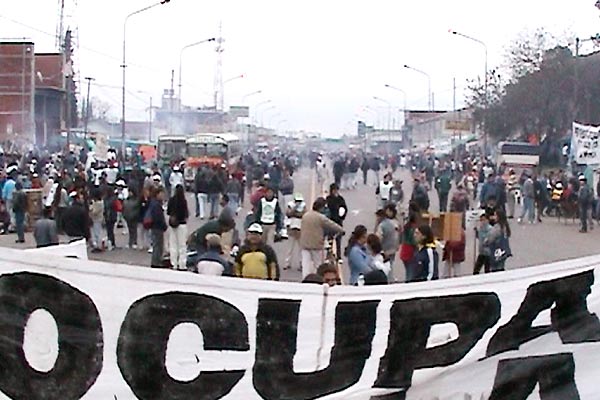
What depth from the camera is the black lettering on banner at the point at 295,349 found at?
5.73m

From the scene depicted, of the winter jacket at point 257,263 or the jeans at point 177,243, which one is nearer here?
the winter jacket at point 257,263

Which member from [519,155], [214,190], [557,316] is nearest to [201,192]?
[214,190]

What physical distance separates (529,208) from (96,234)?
14043 mm

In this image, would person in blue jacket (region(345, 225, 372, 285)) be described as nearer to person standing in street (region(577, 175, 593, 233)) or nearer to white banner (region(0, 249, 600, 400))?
white banner (region(0, 249, 600, 400))

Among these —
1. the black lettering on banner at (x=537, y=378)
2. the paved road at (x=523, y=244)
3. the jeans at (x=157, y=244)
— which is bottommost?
the paved road at (x=523, y=244)

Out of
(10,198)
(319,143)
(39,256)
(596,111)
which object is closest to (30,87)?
(596,111)

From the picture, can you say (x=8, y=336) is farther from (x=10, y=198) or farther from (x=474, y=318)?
(x=10, y=198)

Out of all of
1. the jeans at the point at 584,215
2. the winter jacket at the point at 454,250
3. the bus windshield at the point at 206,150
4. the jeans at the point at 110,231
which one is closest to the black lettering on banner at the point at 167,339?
the winter jacket at the point at 454,250

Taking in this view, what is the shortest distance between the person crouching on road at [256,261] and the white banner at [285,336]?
4.49m

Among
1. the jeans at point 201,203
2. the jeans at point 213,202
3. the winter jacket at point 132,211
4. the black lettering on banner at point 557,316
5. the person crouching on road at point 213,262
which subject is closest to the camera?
the black lettering on banner at point 557,316

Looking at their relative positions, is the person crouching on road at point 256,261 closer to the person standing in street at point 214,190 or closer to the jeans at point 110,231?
the jeans at point 110,231

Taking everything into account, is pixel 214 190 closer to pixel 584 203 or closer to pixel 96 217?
pixel 96 217

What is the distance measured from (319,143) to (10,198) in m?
162

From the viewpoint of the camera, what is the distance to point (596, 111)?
168 feet
